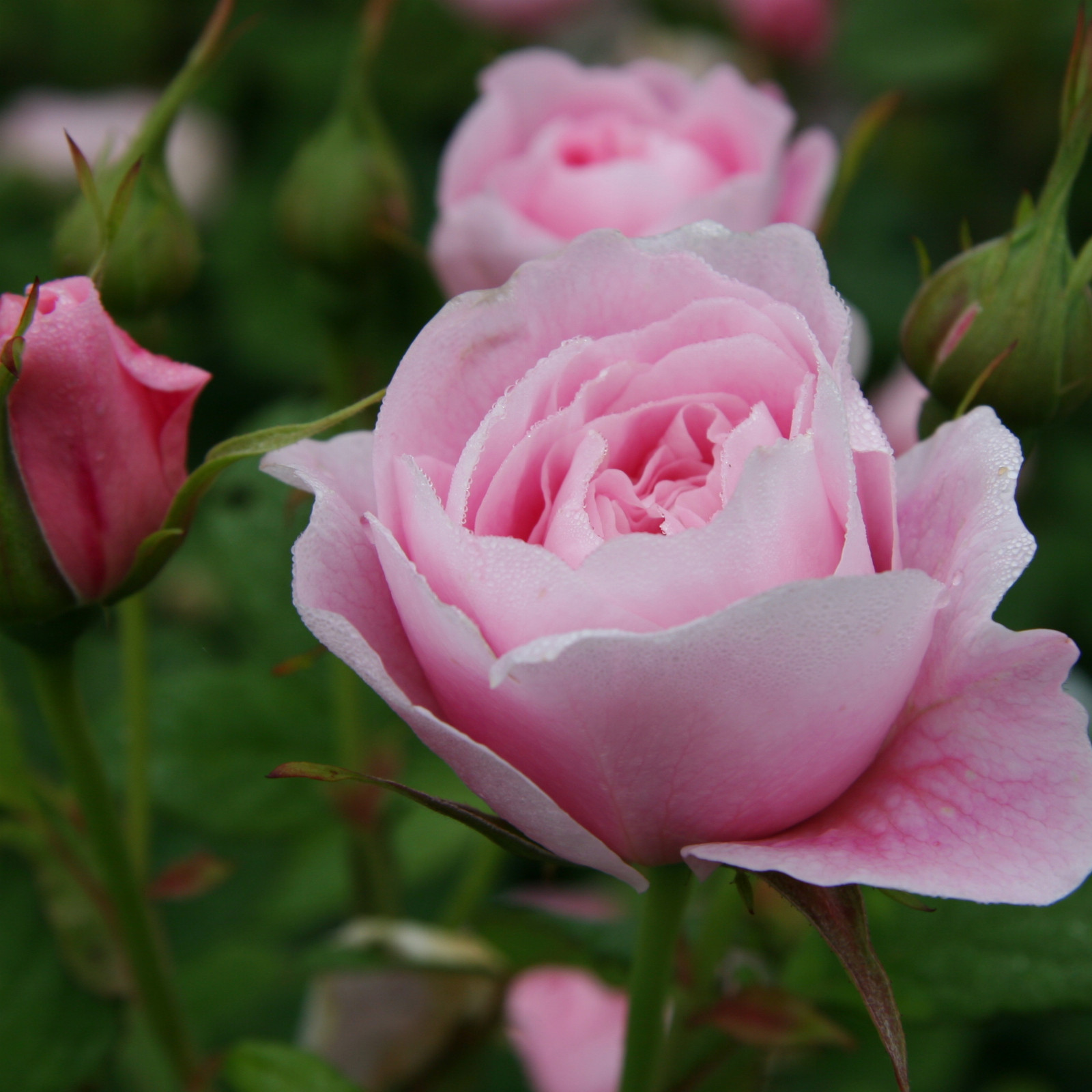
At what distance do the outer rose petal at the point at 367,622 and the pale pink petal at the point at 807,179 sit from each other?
0.32 metres

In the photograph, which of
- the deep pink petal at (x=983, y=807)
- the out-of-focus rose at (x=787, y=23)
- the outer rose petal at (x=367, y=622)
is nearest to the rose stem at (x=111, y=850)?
the outer rose petal at (x=367, y=622)

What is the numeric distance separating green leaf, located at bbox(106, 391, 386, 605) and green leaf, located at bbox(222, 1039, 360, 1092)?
20cm

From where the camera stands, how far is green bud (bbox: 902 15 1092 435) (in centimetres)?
44

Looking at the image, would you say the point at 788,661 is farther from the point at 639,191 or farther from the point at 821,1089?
the point at 821,1089

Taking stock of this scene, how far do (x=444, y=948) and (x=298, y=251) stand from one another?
0.36 metres

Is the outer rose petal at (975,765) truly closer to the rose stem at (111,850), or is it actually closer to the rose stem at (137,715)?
the rose stem at (111,850)

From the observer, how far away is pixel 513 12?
159 cm

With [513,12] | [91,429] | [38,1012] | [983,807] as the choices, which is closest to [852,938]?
[983,807]

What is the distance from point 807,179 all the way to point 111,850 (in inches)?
17.4

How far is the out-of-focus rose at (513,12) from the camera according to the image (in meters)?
1.58

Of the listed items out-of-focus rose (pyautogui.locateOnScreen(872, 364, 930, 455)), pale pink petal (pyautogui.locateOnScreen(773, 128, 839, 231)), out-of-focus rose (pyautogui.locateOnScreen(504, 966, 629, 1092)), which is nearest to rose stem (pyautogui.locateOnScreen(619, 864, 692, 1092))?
out-of-focus rose (pyautogui.locateOnScreen(504, 966, 629, 1092))

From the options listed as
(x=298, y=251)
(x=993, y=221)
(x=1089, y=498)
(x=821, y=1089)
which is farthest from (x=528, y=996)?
(x=993, y=221)

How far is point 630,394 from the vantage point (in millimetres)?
395

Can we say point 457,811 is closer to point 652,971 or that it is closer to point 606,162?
point 652,971
